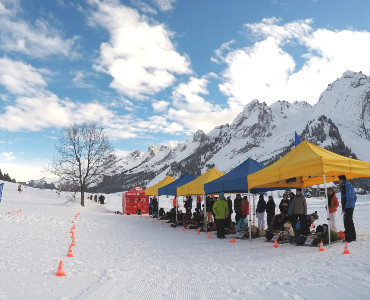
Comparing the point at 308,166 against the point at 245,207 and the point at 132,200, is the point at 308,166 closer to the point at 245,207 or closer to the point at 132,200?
the point at 245,207

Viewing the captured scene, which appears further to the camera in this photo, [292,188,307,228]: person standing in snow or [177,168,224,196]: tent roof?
[177,168,224,196]: tent roof

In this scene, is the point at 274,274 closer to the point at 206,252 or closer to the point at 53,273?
the point at 206,252

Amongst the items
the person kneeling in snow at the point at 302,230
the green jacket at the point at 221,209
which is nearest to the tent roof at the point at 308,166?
the person kneeling in snow at the point at 302,230

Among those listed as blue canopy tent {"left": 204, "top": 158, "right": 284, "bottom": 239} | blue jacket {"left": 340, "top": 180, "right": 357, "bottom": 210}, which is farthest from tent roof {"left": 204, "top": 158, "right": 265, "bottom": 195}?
blue jacket {"left": 340, "top": 180, "right": 357, "bottom": 210}

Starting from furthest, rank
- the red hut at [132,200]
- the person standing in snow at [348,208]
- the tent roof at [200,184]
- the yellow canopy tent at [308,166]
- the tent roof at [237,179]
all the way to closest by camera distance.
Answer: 1. the red hut at [132,200]
2. the tent roof at [200,184]
3. the tent roof at [237,179]
4. the yellow canopy tent at [308,166]
5. the person standing in snow at [348,208]

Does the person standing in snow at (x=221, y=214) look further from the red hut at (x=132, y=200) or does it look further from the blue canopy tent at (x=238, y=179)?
the red hut at (x=132, y=200)

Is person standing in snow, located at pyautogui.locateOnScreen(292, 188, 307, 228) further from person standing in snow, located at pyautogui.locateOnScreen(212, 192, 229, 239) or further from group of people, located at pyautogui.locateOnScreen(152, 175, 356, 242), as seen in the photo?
person standing in snow, located at pyautogui.locateOnScreen(212, 192, 229, 239)

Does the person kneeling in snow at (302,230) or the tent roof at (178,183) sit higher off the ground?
the tent roof at (178,183)

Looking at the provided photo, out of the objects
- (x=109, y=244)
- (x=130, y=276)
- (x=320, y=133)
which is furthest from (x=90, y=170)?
(x=320, y=133)

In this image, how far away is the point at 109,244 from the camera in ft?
35.6

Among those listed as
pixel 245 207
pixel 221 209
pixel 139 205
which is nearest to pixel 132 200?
pixel 139 205

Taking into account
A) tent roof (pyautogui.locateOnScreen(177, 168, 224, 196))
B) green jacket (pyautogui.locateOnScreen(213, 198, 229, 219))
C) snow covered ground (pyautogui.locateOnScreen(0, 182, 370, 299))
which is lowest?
snow covered ground (pyautogui.locateOnScreen(0, 182, 370, 299))

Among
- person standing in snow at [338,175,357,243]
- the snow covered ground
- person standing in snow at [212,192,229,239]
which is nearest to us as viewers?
the snow covered ground

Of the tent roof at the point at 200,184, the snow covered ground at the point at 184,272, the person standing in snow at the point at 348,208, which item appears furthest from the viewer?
the tent roof at the point at 200,184
